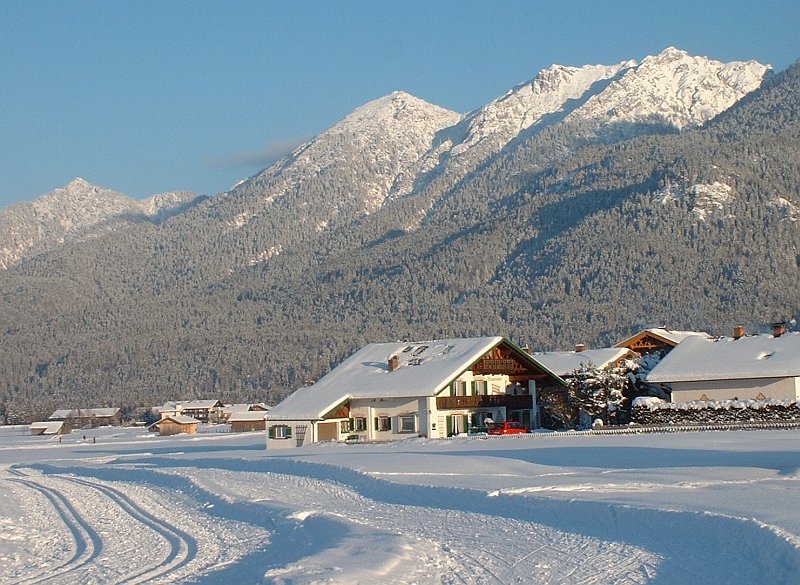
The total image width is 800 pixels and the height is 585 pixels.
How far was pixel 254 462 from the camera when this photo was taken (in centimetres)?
4422

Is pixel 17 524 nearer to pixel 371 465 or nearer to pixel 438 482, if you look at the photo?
pixel 438 482

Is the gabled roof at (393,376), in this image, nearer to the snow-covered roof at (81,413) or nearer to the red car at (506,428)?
the red car at (506,428)

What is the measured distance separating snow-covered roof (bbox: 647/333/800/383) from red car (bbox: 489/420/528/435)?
23.2 ft

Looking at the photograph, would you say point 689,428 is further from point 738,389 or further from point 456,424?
point 456,424

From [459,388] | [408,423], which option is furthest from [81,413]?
[408,423]

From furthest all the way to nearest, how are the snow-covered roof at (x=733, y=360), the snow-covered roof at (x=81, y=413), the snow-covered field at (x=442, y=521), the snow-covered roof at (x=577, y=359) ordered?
1. the snow-covered roof at (x=81, y=413)
2. the snow-covered roof at (x=577, y=359)
3. the snow-covered roof at (x=733, y=360)
4. the snow-covered field at (x=442, y=521)

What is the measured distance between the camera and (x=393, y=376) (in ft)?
203

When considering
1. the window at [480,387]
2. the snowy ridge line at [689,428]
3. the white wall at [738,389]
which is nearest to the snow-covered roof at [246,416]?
the window at [480,387]

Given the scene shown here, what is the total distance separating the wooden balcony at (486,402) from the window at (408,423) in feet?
4.65

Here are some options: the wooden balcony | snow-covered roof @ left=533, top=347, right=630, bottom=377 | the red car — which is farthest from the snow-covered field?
snow-covered roof @ left=533, top=347, right=630, bottom=377

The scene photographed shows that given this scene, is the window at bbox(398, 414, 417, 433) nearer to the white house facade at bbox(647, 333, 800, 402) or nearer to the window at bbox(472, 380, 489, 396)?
the window at bbox(472, 380, 489, 396)

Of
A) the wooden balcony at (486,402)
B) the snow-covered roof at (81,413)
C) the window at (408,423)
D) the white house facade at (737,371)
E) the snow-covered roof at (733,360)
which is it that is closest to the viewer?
the white house facade at (737,371)

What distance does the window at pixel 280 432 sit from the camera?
2389 inches

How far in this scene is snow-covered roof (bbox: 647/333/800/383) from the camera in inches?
2169
